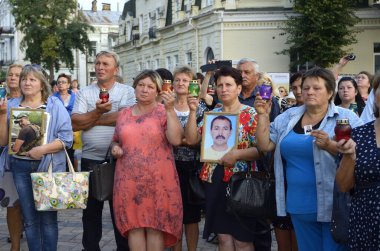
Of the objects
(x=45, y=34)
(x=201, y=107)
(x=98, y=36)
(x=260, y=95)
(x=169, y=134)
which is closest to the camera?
(x=260, y=95)

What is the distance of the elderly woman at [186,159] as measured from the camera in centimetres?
660

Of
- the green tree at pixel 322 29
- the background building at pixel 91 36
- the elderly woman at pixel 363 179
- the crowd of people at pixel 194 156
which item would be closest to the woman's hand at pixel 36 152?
the crowd of people at pixel 194 156

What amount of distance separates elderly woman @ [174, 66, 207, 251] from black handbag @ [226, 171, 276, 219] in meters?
1.13

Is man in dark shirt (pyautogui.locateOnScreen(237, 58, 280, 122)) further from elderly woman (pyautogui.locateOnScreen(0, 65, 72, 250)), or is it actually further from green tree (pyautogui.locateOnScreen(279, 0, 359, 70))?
green tree (pyautogui.locateOnScreen(279, 0, 359, 70))

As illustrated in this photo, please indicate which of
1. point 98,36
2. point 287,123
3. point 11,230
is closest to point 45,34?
point 11,230

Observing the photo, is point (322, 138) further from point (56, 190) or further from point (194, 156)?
point (56, 190)

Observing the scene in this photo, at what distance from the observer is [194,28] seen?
121ft

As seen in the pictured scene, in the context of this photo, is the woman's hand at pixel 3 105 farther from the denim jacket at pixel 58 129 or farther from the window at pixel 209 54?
the window at pixel 209 54

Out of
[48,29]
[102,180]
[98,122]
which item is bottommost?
[102,180]

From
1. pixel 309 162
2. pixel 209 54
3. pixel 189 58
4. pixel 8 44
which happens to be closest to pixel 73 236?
pixel 309 162

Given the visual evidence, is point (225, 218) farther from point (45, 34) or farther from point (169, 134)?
point (45, 34)

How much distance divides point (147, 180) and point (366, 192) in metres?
2.27

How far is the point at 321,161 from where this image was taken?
15.7ft

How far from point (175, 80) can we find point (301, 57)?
2435cm
